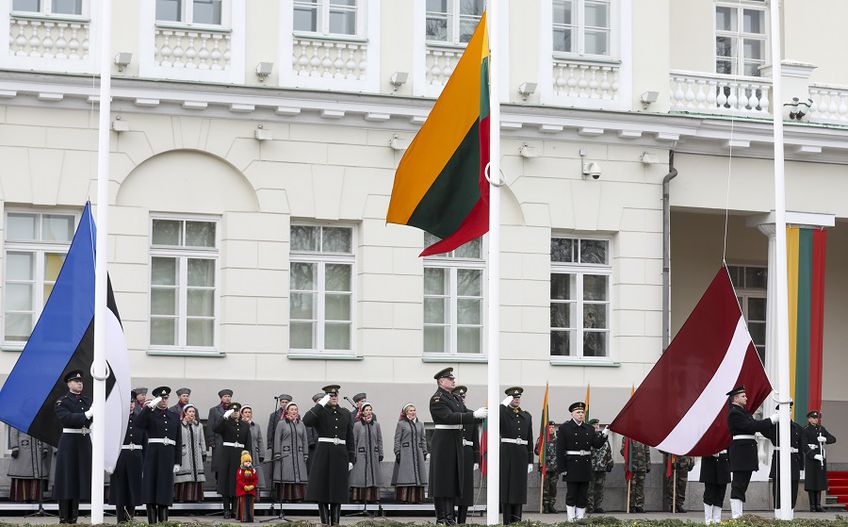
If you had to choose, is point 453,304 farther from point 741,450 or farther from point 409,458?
point 741,450

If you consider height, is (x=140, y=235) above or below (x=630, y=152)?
below

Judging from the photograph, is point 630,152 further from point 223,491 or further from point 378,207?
point 223,491

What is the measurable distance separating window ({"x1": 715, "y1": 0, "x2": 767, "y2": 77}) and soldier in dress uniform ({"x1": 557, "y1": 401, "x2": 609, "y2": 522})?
8.85 metres

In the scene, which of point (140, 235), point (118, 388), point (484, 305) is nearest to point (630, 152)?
point (484, 305)

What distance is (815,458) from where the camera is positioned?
1055 inches

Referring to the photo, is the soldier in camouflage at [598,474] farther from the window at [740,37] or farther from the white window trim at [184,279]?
the window at [740,37]

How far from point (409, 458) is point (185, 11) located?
719cm

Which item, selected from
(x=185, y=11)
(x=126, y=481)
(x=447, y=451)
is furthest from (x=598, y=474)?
(x=185, y=11)

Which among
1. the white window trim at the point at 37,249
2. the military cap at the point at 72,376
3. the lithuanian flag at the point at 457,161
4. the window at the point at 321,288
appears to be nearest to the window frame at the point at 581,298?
the window at the point at 321,288

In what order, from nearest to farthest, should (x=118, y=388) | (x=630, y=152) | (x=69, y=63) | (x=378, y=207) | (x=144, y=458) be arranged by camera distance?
(x=118, y=388) → (x=144, y=458) → (x=69, y=63) → (x=378, y=207) → (x=630, y=152)

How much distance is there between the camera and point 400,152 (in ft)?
81.7

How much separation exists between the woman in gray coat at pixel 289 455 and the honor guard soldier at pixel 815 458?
8.64 metres

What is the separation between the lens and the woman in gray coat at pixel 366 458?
23312mm

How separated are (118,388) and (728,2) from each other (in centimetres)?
1624
